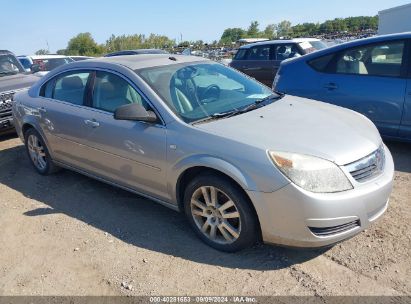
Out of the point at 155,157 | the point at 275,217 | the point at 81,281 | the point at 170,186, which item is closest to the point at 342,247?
the point at 275,217

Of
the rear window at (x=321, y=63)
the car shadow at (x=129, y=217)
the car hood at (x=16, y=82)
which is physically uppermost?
the rear window at (x=321, y=63)

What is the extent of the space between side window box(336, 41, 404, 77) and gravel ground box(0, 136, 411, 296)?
154 centimetres

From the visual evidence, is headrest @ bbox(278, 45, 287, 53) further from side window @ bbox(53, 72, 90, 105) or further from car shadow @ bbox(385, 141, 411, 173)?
side window @ bbox(53, 72, 90, 105)

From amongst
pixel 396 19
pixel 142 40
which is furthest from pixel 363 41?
pixel 142 40

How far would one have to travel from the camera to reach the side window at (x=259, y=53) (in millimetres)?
10836

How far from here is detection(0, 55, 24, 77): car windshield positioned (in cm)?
867

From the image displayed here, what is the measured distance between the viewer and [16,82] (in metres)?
8.02

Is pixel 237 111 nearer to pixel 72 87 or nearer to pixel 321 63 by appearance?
pixel 72 87

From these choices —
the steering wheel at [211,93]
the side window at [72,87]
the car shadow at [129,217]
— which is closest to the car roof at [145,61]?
the side window at [72,87]

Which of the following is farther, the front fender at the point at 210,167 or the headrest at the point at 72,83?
the headrest at the point at 72,83

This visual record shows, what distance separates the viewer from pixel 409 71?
16.2 feet

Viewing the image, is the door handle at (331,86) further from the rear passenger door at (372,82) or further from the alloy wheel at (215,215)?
the alloy wheel at (215,215)

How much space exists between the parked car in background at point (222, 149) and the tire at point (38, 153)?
0.38 meters

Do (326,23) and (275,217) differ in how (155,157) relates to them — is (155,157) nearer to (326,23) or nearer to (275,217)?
(275,217)
